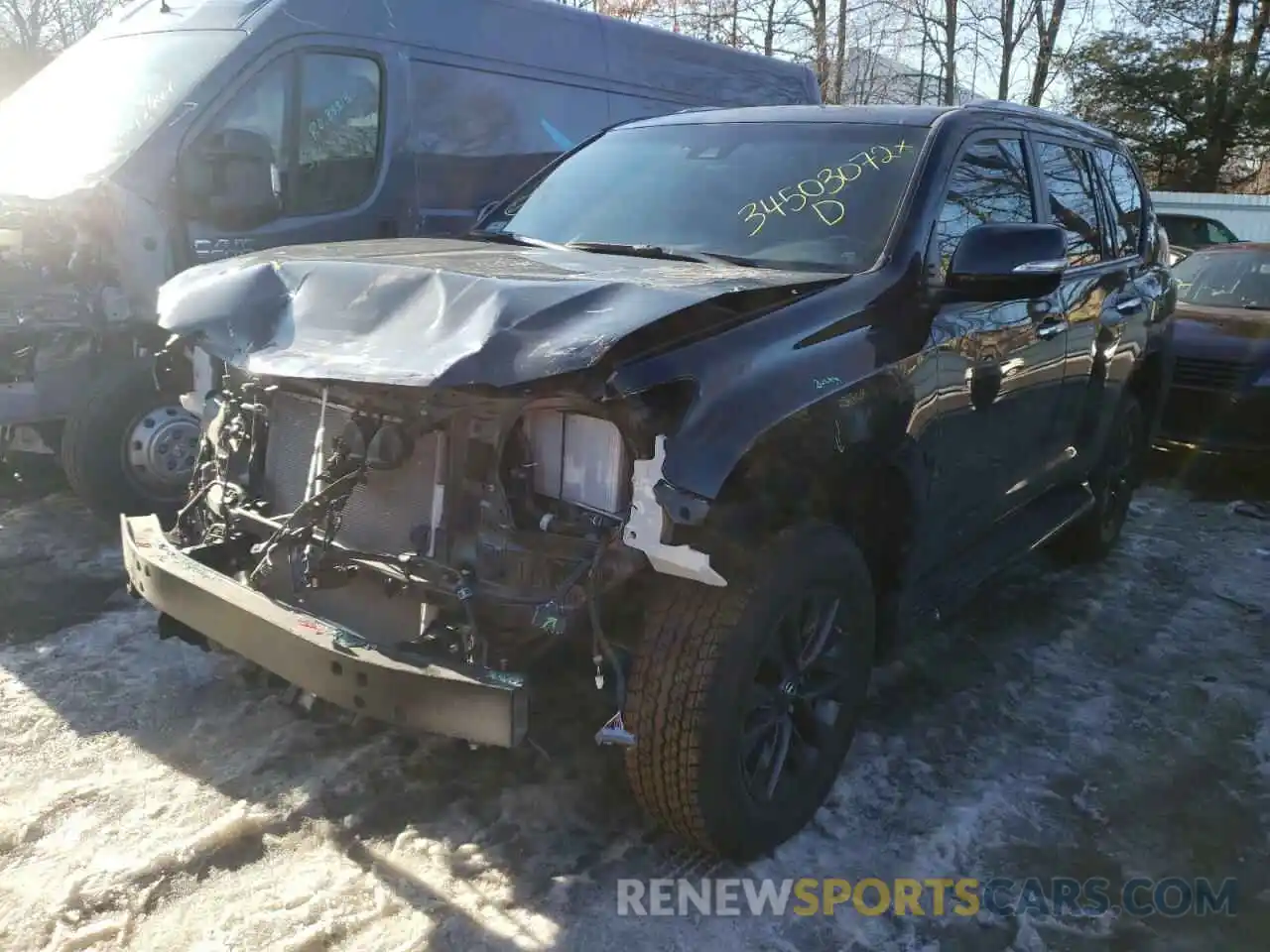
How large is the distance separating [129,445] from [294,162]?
5.69 feet

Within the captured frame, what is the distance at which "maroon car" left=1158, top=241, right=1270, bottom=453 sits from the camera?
6.87 m

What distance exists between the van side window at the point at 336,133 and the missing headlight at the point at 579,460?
3.57 meters

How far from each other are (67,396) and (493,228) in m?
2.17


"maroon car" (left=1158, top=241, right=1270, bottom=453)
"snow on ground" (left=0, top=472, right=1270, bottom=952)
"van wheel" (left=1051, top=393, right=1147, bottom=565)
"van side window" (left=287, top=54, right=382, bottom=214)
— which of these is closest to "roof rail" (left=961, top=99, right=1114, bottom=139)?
"van wheel" (left=1051, top=393, right=1147, bottom=565)

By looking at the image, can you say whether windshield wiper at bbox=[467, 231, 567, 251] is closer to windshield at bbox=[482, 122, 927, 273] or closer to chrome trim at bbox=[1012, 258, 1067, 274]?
windshield at bbox=[482, 122, 927, 273]

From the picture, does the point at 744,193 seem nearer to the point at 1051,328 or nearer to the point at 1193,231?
the point at 1051,328

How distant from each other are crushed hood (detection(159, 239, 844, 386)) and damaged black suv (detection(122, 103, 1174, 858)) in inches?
0.4

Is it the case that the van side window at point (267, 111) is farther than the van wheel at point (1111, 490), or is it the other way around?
the van side window at point (267, 111)

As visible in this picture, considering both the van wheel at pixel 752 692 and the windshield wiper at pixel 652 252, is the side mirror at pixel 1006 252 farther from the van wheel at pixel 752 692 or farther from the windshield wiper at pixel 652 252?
the van wheel at pixel 752 692

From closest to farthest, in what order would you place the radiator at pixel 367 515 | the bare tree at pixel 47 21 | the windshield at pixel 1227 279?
1. the radiator at pixel 367 515
2. the windshield at pixel 1227 279
3. the bare tree at pixel 47 21

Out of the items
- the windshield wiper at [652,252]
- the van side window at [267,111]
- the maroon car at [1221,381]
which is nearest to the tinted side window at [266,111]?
the van side window at [267,111]

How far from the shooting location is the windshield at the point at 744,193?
340cm

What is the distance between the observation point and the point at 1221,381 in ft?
22.9

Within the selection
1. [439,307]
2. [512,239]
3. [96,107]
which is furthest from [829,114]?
[96,107]
